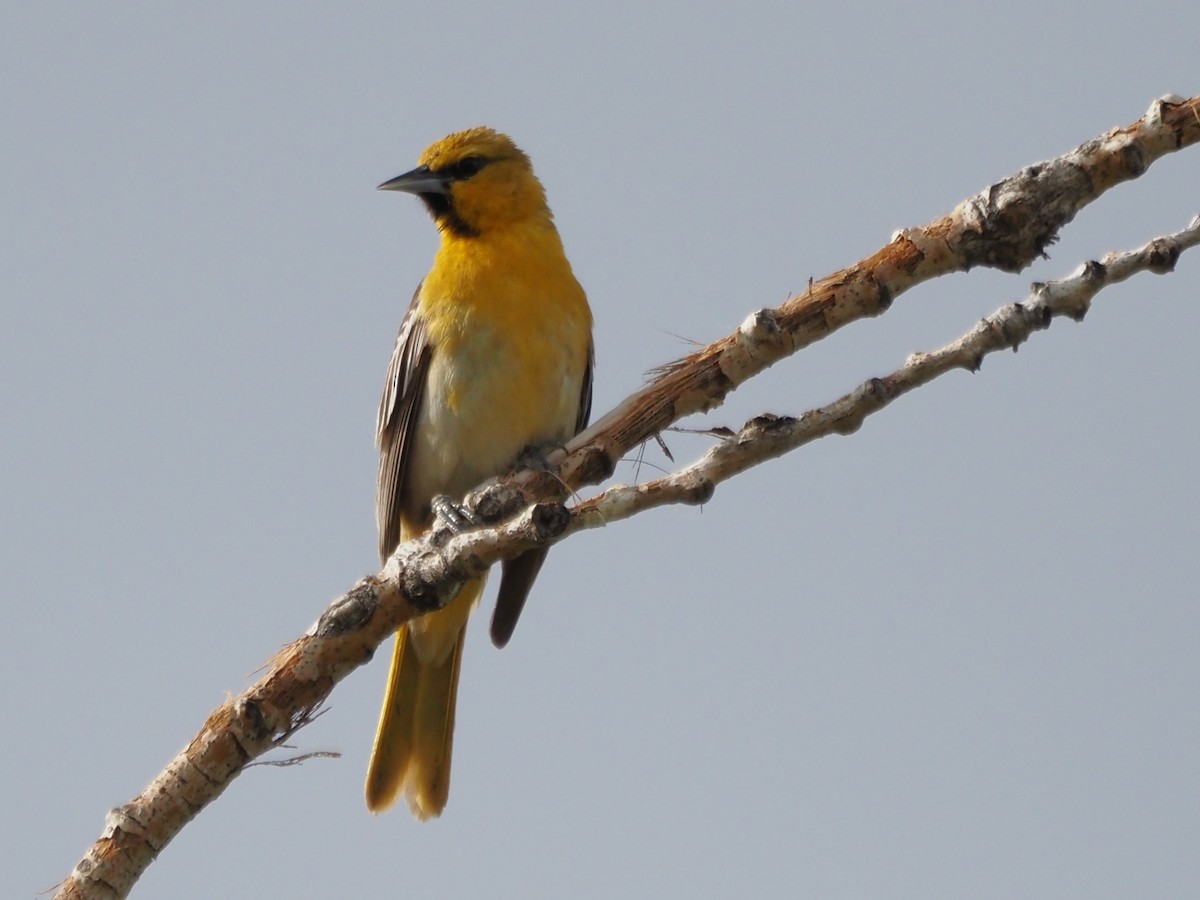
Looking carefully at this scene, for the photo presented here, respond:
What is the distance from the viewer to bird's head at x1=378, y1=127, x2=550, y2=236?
641cm

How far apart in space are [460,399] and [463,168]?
1.35 metres

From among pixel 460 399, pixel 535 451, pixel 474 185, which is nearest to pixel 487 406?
pixel 460 399

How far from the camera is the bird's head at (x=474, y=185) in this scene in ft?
21.0

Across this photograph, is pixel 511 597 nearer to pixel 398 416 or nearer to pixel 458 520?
pixel 398 416

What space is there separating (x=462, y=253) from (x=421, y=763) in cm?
223

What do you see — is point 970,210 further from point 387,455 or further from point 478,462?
point 387,455

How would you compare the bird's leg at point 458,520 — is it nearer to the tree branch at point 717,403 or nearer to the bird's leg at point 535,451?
the tree branch at point 717,403

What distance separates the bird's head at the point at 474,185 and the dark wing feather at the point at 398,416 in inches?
18.3

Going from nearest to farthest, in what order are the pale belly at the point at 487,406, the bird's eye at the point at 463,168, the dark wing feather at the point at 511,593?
the pale belly at the point at 487,406 < the dark wing feather at the point at 511,593 < the bird's eye at the point at 463,168

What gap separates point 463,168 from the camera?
6574 mm

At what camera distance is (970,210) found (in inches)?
161

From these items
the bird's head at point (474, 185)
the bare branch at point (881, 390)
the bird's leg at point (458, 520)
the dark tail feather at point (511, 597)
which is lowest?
the bare branch at point (881, 390)

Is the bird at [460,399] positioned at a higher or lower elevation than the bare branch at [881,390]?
higher

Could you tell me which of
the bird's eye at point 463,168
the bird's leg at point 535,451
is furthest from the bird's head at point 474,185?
the bird's leg at point 535,451
